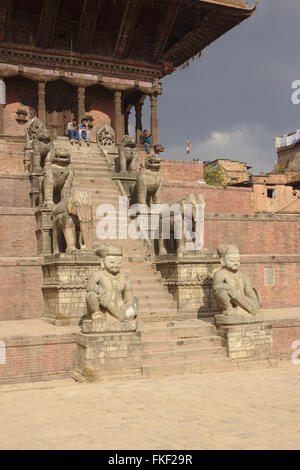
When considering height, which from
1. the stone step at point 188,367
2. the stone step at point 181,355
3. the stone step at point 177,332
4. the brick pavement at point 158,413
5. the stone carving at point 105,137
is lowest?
the brick pavement at point 158,413

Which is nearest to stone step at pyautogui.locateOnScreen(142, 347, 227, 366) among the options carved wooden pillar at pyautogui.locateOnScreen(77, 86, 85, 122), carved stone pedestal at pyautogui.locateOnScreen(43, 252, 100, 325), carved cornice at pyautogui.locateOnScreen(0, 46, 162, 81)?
carved stone pedestal at pyautogui.locateOnScreen(43, 252, 100, 325)

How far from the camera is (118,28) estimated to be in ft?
83.4

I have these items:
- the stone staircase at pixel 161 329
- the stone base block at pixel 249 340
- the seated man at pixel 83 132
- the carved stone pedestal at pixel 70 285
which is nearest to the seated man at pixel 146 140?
the seated man at pixel 83 132

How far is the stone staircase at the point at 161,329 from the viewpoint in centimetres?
969

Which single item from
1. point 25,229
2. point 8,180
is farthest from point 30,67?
point 25,229

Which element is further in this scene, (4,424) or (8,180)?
(8,180)

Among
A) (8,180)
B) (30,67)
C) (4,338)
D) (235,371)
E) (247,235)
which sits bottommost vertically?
(235,371)

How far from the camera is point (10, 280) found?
40.7 feet

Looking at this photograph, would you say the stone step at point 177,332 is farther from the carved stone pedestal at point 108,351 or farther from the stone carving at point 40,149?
the stone carving at point 40,149

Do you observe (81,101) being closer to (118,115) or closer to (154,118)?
(118,115)

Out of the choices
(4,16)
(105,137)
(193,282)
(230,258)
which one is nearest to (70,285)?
(193,282)

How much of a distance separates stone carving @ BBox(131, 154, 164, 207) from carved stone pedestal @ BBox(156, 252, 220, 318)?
2609 millimetres

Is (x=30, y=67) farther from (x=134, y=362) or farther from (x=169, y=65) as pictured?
(x=134, y=362)

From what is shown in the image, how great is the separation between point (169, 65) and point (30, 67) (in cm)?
680
